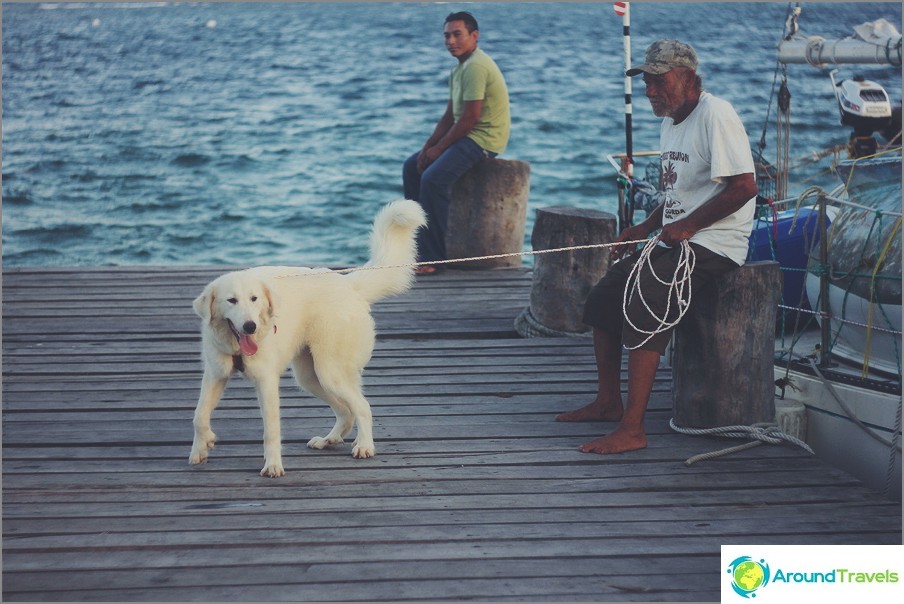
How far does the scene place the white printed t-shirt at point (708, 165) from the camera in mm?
4625

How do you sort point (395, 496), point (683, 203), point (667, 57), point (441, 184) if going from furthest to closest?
point (441, 184) → point (683, 203) → point (667, 57) → point (395, 496)

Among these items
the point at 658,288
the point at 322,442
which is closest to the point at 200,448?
the point at 322,442

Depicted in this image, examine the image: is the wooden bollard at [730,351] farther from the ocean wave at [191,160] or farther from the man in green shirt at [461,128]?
the ocean wave at [191,160]

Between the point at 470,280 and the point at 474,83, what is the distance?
5.30 ft

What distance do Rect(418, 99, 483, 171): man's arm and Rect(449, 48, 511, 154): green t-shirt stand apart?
7 cm

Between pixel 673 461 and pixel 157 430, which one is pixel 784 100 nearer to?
pixel 673 461

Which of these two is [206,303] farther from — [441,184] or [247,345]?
[441,184]

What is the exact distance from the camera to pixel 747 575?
3.62 m

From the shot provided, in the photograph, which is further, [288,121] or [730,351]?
[288,121]

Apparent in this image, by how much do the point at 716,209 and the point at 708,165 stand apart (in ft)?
0.69

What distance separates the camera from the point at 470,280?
8.76 m

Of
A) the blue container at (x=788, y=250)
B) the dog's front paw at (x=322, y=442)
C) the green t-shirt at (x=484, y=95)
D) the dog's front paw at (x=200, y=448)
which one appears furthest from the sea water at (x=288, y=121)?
the dog's front paw at (x=200, y=448)

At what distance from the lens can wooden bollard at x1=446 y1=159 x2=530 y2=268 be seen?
8906 millimetres

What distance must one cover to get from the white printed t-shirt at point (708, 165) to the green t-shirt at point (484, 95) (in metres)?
3.42
